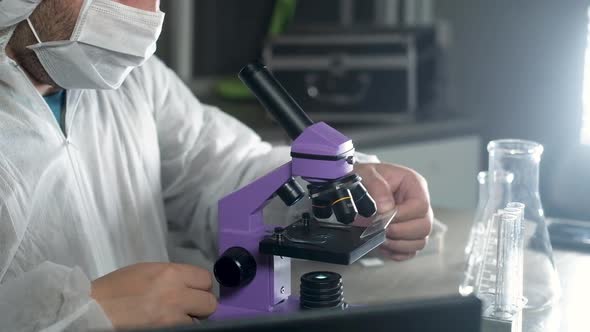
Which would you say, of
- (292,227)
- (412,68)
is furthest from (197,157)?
(412,68)

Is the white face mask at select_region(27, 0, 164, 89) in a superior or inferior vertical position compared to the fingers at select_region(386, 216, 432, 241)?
superior

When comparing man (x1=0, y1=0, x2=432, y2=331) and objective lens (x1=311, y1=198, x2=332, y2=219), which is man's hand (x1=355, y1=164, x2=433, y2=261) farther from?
objective lens (x1=311, y1=198, x2=332, y2=219)

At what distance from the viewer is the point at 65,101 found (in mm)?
1501

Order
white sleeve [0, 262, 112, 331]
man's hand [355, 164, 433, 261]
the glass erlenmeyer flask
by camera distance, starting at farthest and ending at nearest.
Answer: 1. man's hand [355, 164, 433, 261]
2. the glass erlenmeyer flask
3. white sleeve [0, 262, 112, 331]

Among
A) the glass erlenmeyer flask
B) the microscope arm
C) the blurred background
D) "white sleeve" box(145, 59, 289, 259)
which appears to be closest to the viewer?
the microscope arm

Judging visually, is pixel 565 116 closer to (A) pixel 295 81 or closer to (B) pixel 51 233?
(A) pixel 295 81

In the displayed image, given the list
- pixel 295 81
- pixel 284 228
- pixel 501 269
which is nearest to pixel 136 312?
pixel 284 228

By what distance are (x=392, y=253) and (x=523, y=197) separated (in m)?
0.25

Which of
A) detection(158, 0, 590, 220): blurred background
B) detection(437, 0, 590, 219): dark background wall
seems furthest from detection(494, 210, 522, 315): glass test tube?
detection(437, 0, 590, 219): dark background wall

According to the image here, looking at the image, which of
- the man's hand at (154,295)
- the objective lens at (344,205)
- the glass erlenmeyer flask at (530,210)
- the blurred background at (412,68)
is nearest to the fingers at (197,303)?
the man's hand at (154,295)

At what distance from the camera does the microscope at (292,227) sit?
107 centimetres

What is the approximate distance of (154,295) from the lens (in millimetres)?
1098

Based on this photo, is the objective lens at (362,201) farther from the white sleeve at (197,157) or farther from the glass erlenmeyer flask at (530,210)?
the white sleeve at (197,157)

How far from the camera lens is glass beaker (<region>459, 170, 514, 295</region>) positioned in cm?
136
